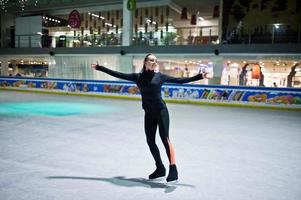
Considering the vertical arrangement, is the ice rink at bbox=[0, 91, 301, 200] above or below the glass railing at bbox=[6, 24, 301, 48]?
below

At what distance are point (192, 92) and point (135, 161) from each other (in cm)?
1155

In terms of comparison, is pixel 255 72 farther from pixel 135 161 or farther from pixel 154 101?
pixel 154 101

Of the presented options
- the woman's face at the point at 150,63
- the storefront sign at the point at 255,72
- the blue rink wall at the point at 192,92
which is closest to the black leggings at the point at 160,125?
the woman's face at the point at 150,63

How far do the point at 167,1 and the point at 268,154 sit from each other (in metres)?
18.4

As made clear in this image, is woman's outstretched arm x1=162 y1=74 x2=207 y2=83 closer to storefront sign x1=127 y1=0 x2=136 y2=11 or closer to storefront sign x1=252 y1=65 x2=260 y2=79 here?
storefront sign x1=252 y1=65 x2=260 y2=79

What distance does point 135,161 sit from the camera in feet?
17.8

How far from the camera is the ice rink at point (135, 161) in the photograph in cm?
395

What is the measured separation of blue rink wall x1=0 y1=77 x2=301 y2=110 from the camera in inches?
584

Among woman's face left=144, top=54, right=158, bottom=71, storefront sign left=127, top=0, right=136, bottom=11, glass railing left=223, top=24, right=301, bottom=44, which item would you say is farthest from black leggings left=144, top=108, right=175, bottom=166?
storefront sign left=127, top=0, right=136, bottom=11

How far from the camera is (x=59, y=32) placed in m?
29.0

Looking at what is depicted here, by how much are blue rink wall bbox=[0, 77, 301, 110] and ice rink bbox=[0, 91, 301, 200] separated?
5.35 metres

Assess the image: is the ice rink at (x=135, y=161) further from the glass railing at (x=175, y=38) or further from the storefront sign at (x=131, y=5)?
the storefront sign at (x=131, y=5)

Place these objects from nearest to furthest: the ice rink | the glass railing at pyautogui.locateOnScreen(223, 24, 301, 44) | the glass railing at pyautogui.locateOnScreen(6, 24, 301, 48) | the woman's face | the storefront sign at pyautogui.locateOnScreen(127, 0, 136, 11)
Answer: the ice rink < the woman's face < the glass railing at pyautogui.locateOnScreen(223, 24, 301, 44) < the glass railing at pyautogui.locateOnScreen(6, 24, 301, 48) < the storefront sign at pyautogui.locateOnScreen(127, 0, 136, 11)

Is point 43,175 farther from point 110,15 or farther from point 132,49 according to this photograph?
point 110,15
